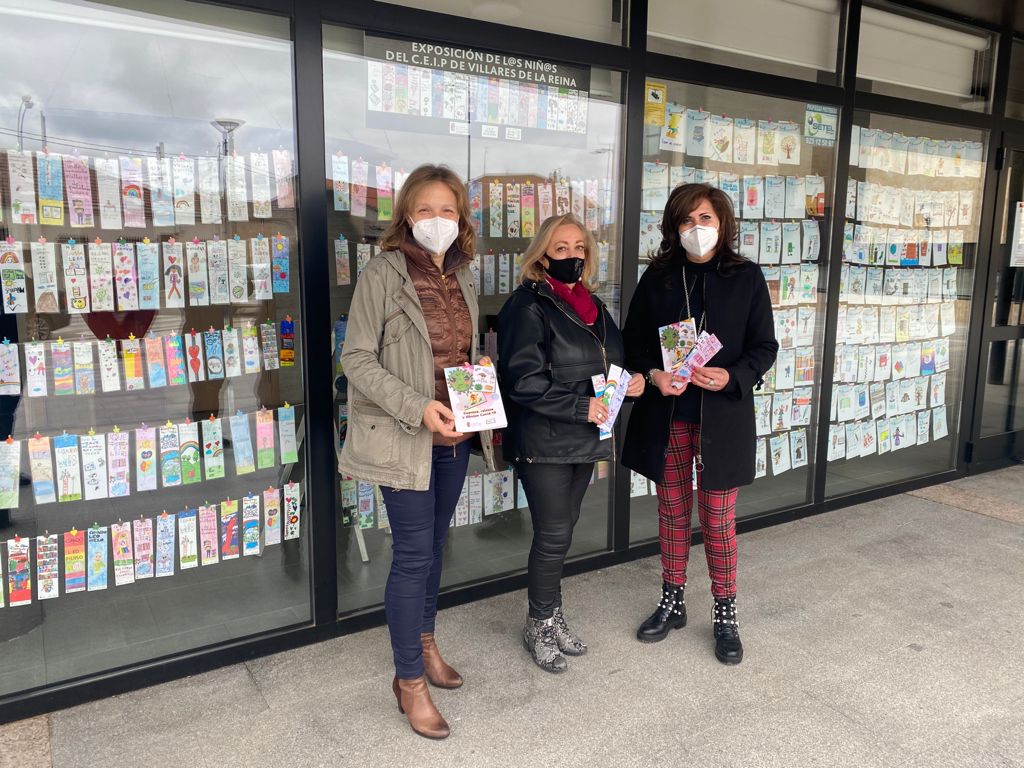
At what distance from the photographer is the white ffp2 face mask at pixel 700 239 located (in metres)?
2.80

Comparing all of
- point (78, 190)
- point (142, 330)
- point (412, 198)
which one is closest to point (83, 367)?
point (142, 330)

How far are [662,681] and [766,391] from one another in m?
2.19

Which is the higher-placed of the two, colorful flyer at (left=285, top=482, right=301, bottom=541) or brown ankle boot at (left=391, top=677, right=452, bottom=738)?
colorful flyer at (left=285, top=482, right=301, bottom=541)

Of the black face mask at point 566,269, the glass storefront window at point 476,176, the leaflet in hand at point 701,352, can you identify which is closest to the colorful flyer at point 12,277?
the glass storefront window at point 476,176

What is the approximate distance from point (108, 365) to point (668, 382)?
2.02m

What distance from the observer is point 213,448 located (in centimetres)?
293

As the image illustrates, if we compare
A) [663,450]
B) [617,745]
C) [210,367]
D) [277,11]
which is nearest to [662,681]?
[617,745]

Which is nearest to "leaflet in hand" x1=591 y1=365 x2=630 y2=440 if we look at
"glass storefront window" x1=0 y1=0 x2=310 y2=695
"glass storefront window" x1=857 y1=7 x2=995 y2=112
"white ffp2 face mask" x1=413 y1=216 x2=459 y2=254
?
"white ffp2 face mask" x1=413 y1=216 x2=459 y2=254

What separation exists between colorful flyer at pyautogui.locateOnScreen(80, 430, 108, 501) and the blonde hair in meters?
1.62

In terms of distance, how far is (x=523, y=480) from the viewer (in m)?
2.76

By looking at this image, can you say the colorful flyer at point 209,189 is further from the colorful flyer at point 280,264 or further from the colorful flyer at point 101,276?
the colorful flyer at point 101,276

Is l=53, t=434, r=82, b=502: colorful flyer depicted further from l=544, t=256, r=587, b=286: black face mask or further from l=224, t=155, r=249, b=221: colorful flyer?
l=544, t=256, r=587, b=286: black face mask

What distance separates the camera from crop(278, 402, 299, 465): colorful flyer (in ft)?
9.94

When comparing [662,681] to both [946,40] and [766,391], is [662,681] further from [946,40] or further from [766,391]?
[946,40]
